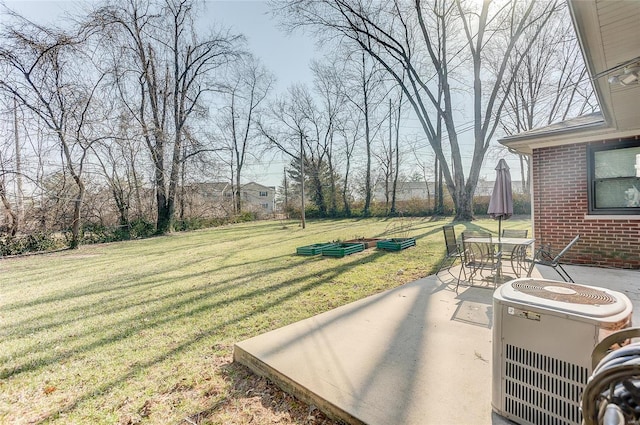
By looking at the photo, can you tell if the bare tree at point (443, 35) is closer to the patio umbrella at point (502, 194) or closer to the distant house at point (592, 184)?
the distant house at point (592, 184)

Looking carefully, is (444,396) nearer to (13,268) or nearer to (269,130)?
(13,268)

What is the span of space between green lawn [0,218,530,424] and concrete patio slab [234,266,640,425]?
0.24 metres

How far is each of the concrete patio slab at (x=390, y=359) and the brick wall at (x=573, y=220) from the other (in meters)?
1.90

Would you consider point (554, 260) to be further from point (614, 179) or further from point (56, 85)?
point (56, 85)

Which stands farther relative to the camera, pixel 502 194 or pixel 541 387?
pixel 502 194

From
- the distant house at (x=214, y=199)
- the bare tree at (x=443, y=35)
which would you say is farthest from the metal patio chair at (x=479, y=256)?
the distant house at (x=214, y=199)

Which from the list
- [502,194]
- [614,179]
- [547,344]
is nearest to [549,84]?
[614,179]

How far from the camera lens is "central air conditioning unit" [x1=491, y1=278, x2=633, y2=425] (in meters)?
1.53

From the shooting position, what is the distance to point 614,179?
220 inches

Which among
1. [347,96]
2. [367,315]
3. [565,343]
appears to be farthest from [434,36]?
[565,343]

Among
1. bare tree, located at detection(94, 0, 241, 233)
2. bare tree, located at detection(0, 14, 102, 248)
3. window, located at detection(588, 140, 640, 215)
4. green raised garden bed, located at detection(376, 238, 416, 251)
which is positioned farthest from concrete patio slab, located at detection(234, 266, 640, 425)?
bare tree, located at detection(94, 0, 241, 233)

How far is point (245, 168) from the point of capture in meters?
30.3

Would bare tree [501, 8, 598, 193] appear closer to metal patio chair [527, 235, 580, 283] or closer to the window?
the window

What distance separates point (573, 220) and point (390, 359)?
19.0ft
